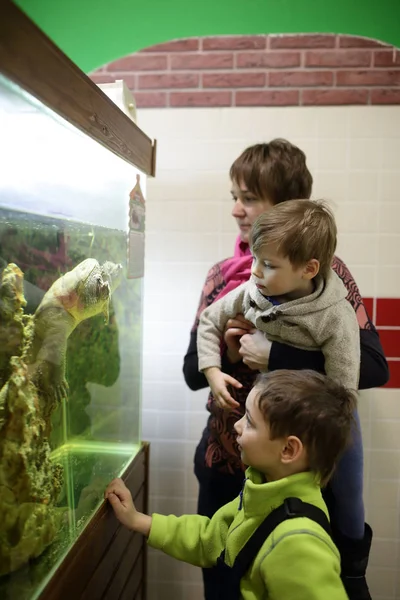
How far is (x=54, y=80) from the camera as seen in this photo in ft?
3.35

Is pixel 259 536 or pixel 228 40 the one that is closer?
pixel 259 536

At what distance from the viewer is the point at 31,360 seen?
42.5 inches

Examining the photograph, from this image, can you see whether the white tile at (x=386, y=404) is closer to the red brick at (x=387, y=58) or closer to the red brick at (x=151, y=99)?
the red brick at (x=387, y=58)

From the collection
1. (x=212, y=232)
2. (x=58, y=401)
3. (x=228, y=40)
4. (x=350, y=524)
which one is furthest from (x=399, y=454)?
(x=228, y=40)

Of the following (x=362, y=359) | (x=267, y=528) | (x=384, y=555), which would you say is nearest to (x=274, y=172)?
(x=362, y=359)

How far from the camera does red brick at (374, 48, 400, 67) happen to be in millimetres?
2412

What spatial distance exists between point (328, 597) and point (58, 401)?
2.28 feet

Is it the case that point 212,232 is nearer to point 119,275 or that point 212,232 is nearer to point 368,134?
point 368,134

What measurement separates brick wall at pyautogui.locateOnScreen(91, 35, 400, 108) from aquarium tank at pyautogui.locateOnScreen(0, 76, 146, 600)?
3.27 feet

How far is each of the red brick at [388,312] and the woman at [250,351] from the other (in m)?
0.91

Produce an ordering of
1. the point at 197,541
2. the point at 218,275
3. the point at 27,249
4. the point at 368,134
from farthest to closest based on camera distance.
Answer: the point at 368,134 → the point at 218,275 → the point at 197,541 → the point at 27,249

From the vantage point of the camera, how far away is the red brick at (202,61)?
249cm

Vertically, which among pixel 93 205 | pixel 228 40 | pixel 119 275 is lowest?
pixel 119 275

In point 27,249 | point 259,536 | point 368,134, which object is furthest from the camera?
point 368,134
